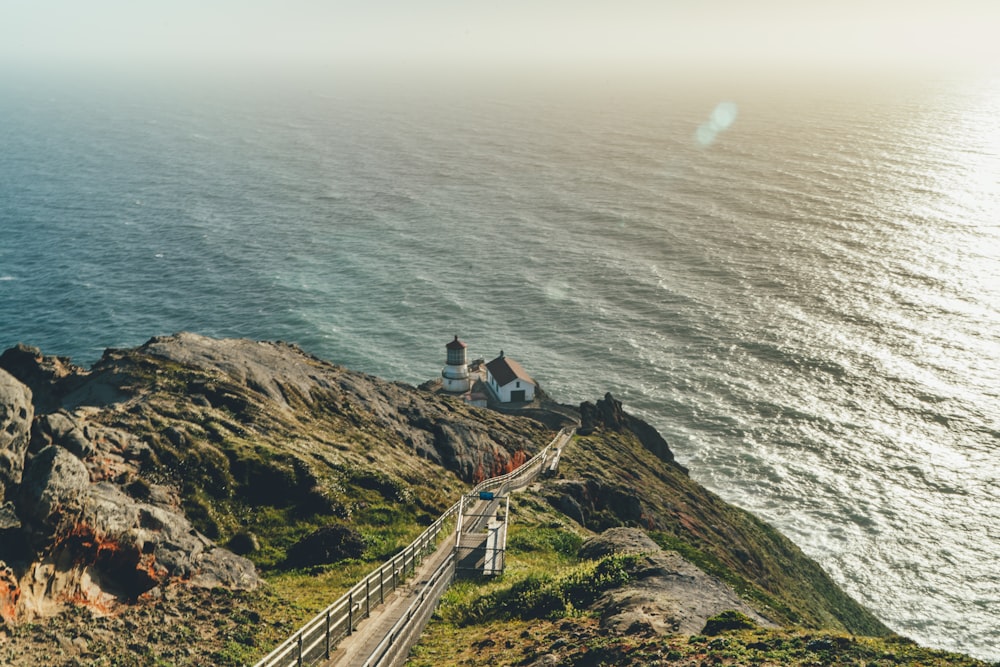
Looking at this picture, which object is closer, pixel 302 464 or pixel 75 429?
pixel 75 429

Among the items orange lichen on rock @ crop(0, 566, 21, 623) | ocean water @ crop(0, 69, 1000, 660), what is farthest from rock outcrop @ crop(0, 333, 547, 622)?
ocean water @ crop(0, 69, 1000, 660)

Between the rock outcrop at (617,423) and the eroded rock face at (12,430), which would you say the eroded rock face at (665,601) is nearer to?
the eroded rock face at (12,430)

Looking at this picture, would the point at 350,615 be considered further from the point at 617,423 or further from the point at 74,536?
the point at 617,423

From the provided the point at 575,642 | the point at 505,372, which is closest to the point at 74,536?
the point at 575,642

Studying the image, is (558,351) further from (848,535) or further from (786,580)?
(786,580)

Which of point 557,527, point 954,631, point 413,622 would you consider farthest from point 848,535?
point 413,622

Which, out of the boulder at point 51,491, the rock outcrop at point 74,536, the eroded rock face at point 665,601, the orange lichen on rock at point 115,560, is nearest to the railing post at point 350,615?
the rock outcrop at point 74,536
